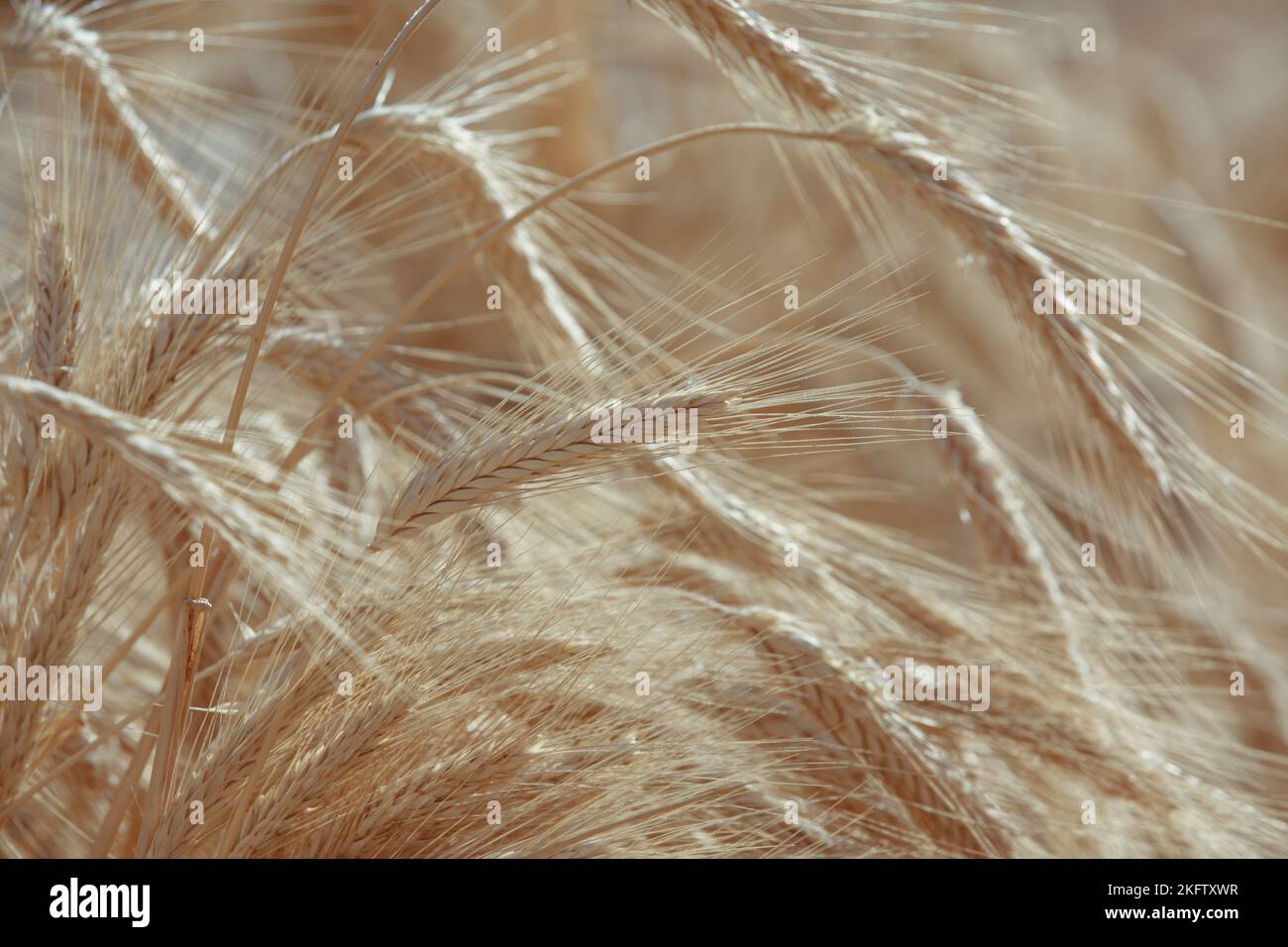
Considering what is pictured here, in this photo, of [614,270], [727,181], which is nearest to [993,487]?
[614,270]

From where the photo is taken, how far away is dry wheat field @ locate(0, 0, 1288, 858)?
1.77 ft

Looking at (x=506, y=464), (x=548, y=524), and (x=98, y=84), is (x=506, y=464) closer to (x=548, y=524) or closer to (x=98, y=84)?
(x=548, y=524)

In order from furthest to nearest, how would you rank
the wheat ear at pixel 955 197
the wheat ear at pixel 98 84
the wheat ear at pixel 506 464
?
the wheat ear at pixel 98 84, the wheat ear at pixel 955 197, the wheat ear at pixel 506 464

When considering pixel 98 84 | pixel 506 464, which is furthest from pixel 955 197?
pixel 98 84

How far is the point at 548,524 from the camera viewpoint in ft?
2.71

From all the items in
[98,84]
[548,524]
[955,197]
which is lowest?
[548,524]

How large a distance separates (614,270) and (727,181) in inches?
41.3

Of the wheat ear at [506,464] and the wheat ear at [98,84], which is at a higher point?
the wheat ear at [98,84]

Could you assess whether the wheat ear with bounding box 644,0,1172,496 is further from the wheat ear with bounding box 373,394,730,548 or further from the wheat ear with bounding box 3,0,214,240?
the wheat ear with bounding box 3,0,214,240

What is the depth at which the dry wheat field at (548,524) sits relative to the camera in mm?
541

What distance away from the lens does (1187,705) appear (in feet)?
2.76

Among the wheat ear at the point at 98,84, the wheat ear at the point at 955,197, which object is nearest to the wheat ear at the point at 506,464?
the wheat ear at the point at 955,197

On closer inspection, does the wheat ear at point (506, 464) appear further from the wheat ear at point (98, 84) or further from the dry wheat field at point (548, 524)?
the wheat ear at point (98, 84)
